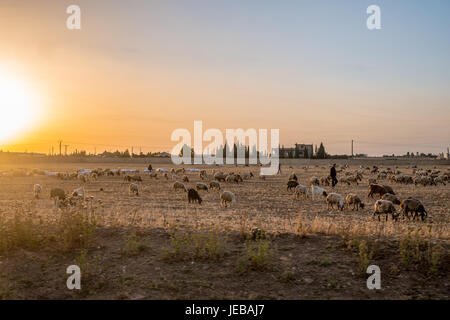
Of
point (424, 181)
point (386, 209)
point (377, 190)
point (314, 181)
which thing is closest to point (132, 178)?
point (314, 181)

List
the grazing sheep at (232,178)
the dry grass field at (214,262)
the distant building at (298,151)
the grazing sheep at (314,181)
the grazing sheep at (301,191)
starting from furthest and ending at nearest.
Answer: the distant building at (298,151), the grazing sheep at (232,178), the grazing sheep at (314,181), the grazing sheep at (301,191), the dry grass field at (214,262)

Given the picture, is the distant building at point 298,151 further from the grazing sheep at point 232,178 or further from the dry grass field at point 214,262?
the dry grass field at point 214,262

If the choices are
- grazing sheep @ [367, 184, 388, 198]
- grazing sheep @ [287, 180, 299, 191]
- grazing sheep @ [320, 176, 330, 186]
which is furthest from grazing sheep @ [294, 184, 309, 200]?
grazing sheep @ [320, 176, 330, 186]

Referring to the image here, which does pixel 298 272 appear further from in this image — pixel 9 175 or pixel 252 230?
pixel 9 175

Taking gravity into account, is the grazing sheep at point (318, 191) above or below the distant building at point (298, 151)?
below

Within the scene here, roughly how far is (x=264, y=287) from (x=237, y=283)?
0.53 meters

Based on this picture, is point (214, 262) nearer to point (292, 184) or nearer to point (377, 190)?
point (377, 190)

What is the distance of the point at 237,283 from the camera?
257 inches

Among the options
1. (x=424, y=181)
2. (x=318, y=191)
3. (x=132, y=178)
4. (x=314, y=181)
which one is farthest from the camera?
(x=132, y=178)

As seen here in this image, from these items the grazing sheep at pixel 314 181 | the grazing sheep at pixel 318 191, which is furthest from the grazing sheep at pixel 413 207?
the grazing sheep at pixel 314 181

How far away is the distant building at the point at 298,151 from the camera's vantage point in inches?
5600

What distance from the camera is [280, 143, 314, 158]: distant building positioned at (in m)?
142

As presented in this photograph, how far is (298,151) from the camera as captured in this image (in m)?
147
